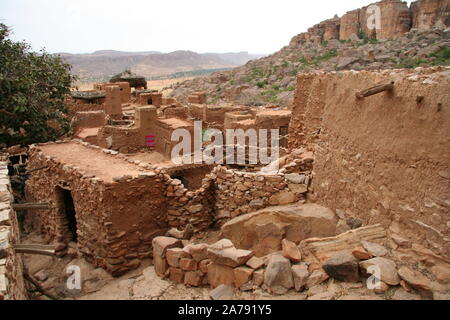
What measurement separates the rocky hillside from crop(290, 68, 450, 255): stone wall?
69.5ft

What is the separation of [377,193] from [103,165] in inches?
206

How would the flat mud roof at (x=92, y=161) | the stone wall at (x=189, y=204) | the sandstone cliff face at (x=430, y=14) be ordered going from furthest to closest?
the sandstone cliff face at (x=430, y=14)
the stone wall at (x=189, y=204)
the flat mud roof at (x=92, y=161)

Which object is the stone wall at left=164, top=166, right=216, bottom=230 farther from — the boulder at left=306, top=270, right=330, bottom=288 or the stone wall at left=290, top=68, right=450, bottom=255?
the boulder at left=306, top=270, right=330, bottom=288

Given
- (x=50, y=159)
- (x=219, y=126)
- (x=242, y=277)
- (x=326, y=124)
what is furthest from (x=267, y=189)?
(x=219, y=126)

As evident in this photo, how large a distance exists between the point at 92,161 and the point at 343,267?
5.69 meters

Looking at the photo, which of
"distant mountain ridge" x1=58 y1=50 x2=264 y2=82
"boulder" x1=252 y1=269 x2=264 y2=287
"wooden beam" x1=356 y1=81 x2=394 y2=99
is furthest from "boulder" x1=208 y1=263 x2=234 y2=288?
"distant mountain ridge" x1=58 y1=50 x2=264 y2=82

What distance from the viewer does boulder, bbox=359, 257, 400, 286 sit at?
388cm

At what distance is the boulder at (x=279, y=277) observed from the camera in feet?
14.2

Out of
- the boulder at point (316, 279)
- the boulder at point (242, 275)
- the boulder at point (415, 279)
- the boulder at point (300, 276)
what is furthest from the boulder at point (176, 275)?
the boulder at point (415, 279)

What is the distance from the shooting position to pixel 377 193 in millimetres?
5035

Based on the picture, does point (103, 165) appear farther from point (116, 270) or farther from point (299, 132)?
point (299, 132)

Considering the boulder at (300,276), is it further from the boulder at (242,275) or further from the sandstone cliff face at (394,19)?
the sandstone cliff face at (394,19)

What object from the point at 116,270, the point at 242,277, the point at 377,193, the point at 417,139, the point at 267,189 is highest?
the point at 417,139

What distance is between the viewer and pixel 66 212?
7949 mm
